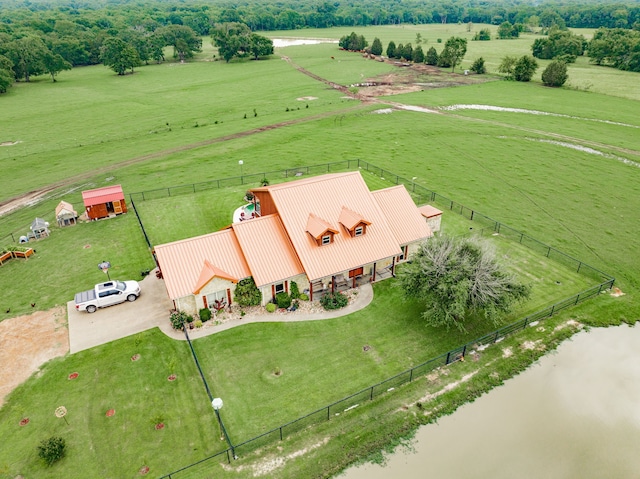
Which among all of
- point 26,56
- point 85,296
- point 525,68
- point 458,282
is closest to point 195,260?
point 85,296

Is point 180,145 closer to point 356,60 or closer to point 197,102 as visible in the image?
point 197,102

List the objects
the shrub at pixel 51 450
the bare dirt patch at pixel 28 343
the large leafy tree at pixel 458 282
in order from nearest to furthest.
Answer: the shrub at pixel 51 450 → the bare dirt patch at pixel 28 343 → the large leafy tree at pixel 458 282

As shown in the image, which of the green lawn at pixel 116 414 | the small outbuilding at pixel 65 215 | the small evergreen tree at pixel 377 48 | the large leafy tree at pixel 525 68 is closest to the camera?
the green lawn at pixel 116 414

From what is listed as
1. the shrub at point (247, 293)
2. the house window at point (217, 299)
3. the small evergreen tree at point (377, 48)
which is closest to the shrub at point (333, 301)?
the shrub at point (247, 293)

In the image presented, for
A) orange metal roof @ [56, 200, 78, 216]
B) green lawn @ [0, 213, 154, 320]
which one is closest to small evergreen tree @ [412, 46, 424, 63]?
green lawn @ [0, 213, 154, 320]

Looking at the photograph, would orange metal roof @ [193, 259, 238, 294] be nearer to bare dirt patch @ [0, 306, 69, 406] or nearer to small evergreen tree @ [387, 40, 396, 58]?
bare dirt patch @ [0, 306, 69, 406]

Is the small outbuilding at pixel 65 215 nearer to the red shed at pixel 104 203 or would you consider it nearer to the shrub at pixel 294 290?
the red shed at pixel 104 203

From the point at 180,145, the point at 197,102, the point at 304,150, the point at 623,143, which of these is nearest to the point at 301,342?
the point at 304,150
